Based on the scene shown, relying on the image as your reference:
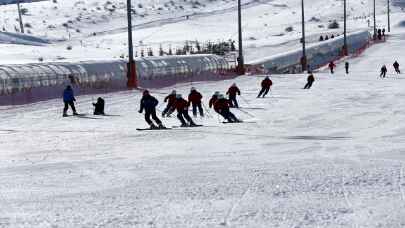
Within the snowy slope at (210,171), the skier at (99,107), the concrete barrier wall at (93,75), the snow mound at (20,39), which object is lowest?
the snowy slope at (210,171)

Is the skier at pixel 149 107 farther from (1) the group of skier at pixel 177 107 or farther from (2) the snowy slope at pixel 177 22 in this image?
(2) the snowy slope at pixel 177 22

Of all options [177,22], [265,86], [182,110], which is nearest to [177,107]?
[182,110]

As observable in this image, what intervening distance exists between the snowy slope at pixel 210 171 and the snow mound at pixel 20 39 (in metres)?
49.8

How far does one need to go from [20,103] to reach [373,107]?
1364 centimetres

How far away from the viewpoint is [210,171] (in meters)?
13.7

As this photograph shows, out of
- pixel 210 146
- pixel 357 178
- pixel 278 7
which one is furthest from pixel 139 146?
pixel 278 7

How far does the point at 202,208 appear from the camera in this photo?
10242mm

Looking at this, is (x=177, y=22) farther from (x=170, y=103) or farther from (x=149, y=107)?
(x=149, y=107)

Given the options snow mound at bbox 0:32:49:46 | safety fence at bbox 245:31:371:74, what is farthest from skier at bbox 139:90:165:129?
snow mound at bbox 0:32:49:46

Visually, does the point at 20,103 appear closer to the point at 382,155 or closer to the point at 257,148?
the point at 257,148

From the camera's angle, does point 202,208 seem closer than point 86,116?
Yes

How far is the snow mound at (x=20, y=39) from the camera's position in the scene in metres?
76.5

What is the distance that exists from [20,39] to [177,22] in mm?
34424

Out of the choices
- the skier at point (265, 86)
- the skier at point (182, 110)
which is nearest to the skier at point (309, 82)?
the skier at point (265, 86)
